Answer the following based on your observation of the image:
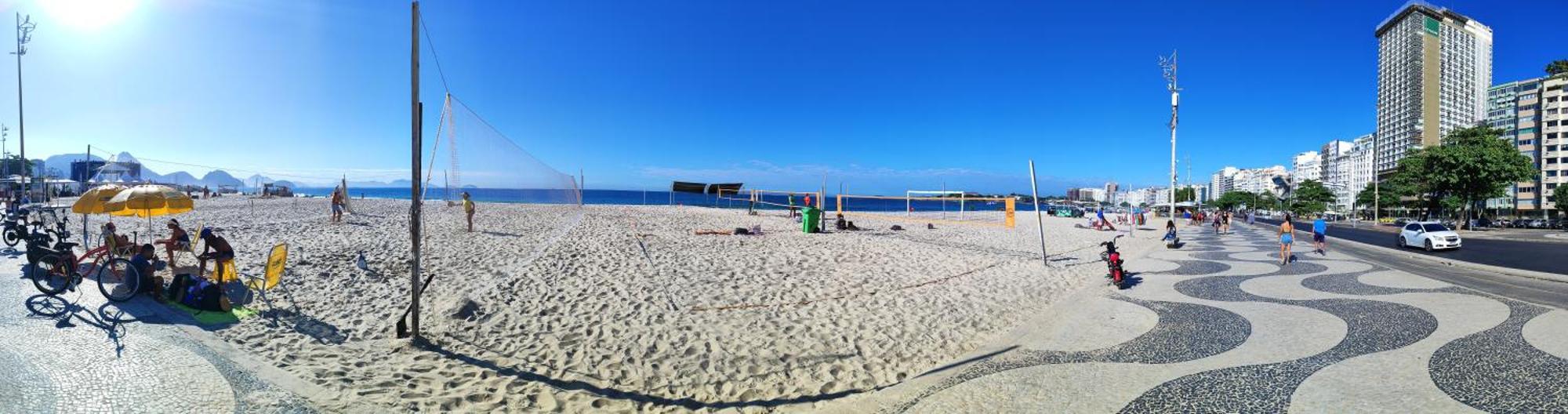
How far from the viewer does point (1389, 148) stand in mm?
119125

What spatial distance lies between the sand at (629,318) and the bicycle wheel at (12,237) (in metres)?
3.07

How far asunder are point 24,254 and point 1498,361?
19832 millimetres

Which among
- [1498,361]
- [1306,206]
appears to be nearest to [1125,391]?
[1498,361]

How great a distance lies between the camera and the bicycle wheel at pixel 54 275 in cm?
694

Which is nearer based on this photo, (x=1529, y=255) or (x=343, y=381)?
(x=343, y=381)

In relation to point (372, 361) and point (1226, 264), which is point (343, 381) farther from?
point (1226, 264)

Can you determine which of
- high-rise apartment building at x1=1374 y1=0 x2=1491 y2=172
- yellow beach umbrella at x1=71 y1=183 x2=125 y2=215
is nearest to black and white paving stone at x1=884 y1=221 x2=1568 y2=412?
yellow beach umbrella at x1=71 y1=183 x2=125 y2=215

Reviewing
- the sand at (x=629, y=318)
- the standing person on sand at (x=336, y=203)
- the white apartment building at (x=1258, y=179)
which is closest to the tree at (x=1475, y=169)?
the sand at (x=629, y=318)

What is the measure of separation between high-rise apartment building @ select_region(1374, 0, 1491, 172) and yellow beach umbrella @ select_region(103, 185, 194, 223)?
147028 millimetres

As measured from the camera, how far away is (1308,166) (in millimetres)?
158000

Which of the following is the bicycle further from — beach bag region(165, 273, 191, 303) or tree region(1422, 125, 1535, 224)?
tree region(1422, 125, 1535, 224)

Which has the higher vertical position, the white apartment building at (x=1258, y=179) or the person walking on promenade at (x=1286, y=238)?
the white apartment building at (x=1258, y=179)

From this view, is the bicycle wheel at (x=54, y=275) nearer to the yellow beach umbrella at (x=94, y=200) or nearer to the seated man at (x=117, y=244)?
the seated man at (x=117, y=244)

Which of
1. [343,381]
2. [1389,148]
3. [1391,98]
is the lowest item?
[343,381]
